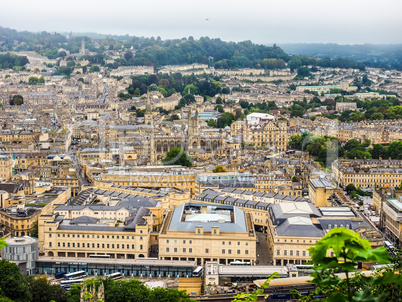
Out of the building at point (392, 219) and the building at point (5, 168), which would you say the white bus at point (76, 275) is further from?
the building at point (5, 168)

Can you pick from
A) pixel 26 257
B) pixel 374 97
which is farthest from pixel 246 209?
pixel 374 97

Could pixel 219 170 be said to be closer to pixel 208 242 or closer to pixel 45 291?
pixel 208 242

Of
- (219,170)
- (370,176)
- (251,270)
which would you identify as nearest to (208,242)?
(251,270)

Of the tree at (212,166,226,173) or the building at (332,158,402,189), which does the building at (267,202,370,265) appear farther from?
the building at (332,158,402,189)

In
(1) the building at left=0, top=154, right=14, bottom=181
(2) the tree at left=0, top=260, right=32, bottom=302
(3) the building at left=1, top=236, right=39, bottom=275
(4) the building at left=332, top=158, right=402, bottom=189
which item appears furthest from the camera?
(1) the building at left=0, top=154, right=14, bottom=181

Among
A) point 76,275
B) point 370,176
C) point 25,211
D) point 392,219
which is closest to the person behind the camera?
point 76,275

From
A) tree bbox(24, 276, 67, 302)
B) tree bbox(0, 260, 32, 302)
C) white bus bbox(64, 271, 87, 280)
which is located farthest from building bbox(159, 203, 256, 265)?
tree bbox(0, 260, 32, 302)

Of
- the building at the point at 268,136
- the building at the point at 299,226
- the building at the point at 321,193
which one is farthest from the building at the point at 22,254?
the building at the point at 268,136

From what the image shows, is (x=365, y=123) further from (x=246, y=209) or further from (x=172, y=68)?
(x=172, y=68)
